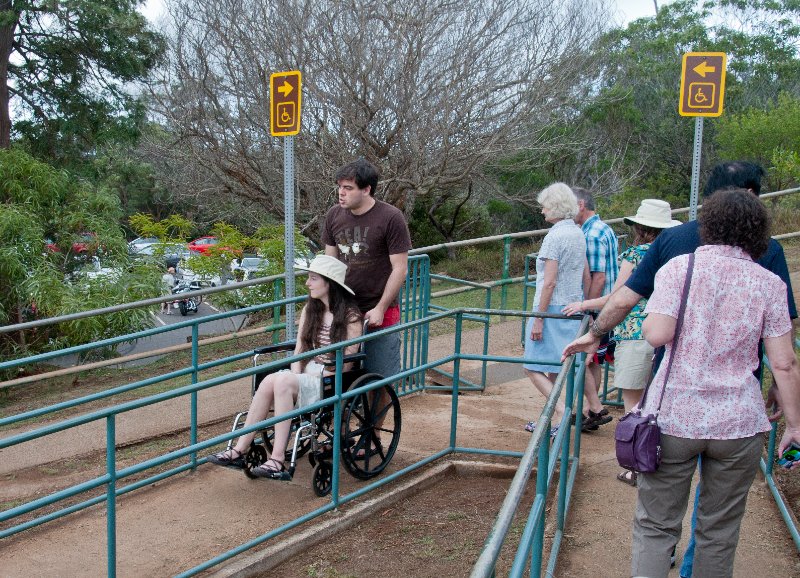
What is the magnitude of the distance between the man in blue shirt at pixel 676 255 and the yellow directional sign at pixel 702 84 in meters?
2.83

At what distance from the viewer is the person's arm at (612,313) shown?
3.29 m

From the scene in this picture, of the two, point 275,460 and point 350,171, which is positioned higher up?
point 350,171

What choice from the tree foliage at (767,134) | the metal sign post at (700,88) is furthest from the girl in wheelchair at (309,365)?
the tree foliage at (767,134)

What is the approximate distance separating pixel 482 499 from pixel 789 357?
237 centimetres

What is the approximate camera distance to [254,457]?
5020 millimetres

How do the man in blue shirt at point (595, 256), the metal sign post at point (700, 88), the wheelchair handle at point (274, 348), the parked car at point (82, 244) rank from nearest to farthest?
1. the wheelchair handle at point (274, 348)
2. the man in blue shirt at point (595, 256)
3. the metal sign post at point (700, 88)
4. the parked car at point (82, 244)

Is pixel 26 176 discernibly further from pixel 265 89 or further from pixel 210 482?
pixel 210 482

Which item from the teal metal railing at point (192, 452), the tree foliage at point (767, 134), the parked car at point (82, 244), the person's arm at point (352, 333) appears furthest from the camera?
the tree foliage at point (767, 134)

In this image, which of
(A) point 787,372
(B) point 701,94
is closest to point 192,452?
(A) point 787,372

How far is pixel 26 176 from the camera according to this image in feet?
36.9

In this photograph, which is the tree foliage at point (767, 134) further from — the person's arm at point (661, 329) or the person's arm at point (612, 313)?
the person's arm at point (661, 329)

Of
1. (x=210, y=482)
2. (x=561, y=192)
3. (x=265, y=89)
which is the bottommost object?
(x=210, y=482)

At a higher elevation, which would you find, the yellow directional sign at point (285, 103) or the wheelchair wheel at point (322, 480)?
the yellow directional sign at point (285, 103)

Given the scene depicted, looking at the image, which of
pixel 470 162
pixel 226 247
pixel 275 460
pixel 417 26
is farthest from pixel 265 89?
pixel 275 460
